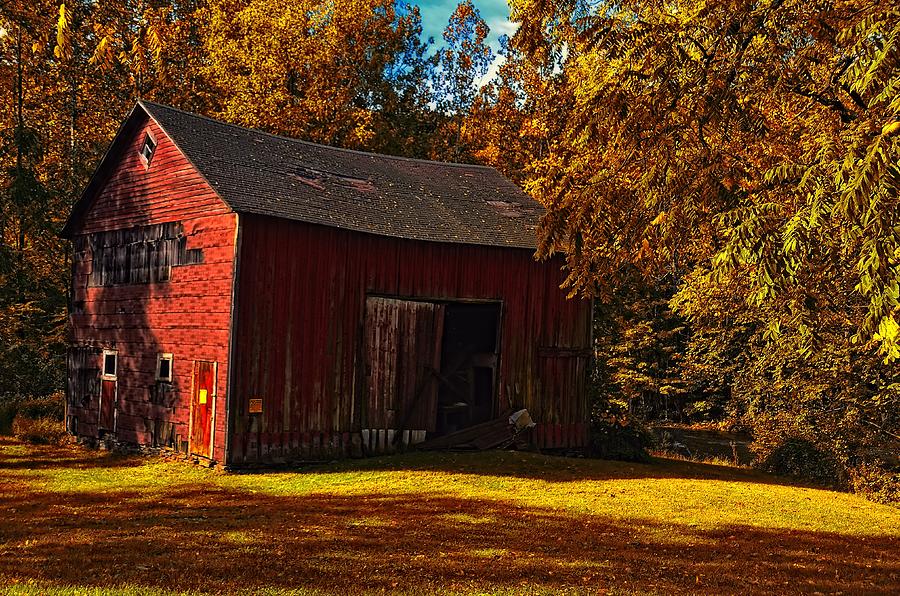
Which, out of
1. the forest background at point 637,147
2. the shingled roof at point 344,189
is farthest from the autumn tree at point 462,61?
the shingled roof at point 344,189

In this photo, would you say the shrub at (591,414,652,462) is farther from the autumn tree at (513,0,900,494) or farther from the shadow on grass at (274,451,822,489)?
the autumn tree at (513,0,900,494)

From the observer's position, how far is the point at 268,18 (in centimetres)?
4441

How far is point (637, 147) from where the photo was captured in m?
14.9

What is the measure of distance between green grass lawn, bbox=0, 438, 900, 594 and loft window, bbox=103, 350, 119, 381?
8.84 feet

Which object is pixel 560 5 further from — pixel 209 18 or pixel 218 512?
pixel 209 18

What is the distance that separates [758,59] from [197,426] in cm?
1555

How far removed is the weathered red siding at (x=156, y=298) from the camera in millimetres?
21500

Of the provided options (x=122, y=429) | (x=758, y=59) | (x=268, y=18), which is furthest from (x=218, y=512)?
(x=268, y=18)

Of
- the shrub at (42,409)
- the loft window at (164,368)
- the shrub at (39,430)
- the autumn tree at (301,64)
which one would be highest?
the autumn tree at (301,64)

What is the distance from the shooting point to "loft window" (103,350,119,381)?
25.3 m

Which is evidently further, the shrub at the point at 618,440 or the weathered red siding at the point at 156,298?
the shrub at the point at 618,440

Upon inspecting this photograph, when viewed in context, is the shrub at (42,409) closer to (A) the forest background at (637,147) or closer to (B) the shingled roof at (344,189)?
(A) the forest background at (637,147)

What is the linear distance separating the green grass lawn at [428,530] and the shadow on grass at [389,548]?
0.05 meters

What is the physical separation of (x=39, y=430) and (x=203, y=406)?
8614mm
